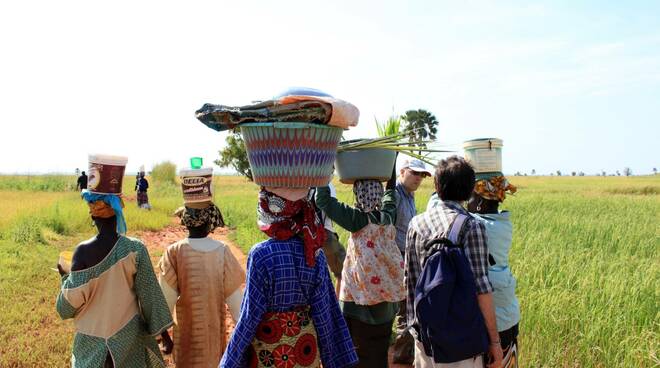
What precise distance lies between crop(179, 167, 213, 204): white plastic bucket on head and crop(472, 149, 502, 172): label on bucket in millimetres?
1611

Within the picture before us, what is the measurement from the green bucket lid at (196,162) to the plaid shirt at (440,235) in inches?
54.5

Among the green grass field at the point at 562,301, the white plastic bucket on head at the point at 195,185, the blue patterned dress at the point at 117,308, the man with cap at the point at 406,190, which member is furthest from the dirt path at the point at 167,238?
the blue patterned dress at the point at 117,308

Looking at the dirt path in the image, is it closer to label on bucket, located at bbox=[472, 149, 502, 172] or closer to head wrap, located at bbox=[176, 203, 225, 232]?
head wrap, located at bbox=[176, 203, 225, 232]

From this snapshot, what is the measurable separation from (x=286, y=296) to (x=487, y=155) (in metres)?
1.52

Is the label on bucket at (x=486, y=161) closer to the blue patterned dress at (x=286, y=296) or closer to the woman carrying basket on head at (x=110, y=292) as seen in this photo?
the blue patterned dress at (x=286, y=296)

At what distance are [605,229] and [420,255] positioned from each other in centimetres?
821

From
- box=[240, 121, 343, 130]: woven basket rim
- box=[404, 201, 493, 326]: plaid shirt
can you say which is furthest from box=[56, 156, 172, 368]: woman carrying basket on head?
box=[404, 201, 493, 326]: plaid shirt

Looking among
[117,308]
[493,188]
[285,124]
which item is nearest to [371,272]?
[493,188]

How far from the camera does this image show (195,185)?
9.74ft

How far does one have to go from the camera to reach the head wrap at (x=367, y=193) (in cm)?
323

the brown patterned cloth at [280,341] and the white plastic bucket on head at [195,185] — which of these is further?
the white plastic bucket on head at [195,185]

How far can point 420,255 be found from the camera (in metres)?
2.41

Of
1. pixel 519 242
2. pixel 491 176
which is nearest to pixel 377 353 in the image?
pixel 491 176

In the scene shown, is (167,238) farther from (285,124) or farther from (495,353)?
(285,124)
